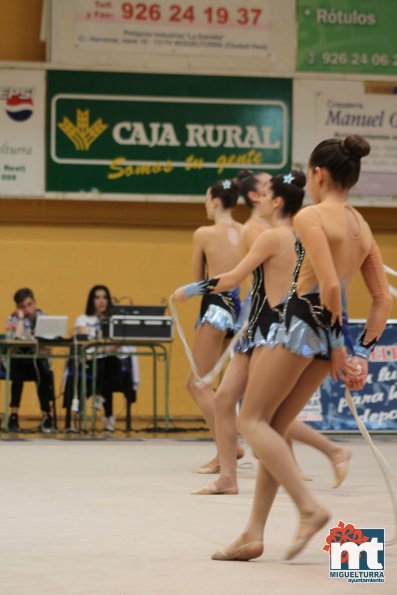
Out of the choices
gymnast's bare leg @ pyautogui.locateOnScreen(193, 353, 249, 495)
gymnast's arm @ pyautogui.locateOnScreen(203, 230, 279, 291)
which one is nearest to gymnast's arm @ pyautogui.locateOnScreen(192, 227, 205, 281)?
gymnast's bare leg @ pyautogui.locateOnScreen(193, 353, 249, 495)

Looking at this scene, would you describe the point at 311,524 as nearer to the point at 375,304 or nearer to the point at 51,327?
the point at 375,304

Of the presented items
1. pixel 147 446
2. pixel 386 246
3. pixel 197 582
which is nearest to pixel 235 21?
pixel 386 246

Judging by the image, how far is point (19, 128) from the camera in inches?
533

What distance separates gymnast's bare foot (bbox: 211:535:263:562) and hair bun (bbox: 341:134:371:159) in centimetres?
138

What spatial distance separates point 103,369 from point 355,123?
14.5ft

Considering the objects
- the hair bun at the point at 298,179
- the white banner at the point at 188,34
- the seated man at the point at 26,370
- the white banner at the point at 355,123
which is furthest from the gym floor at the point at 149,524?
the white banner at the point at 188,34

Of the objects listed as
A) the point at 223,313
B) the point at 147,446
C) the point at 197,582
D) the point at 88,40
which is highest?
the point at 88,40

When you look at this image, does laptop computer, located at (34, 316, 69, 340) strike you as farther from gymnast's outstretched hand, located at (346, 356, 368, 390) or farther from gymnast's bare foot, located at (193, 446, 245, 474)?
gymnast's outstretched hand, located at (346, 356, 368, 390)

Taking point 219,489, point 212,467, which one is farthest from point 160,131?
point 219,489

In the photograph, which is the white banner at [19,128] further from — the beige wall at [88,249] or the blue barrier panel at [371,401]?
the blue barrier panel at [371,401]

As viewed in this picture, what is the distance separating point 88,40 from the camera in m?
13.5

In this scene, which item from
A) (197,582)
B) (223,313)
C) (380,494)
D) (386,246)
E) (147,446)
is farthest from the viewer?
(386,246)

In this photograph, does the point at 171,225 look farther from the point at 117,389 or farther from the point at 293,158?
the point at 117,389

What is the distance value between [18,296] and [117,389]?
1.36 metres
